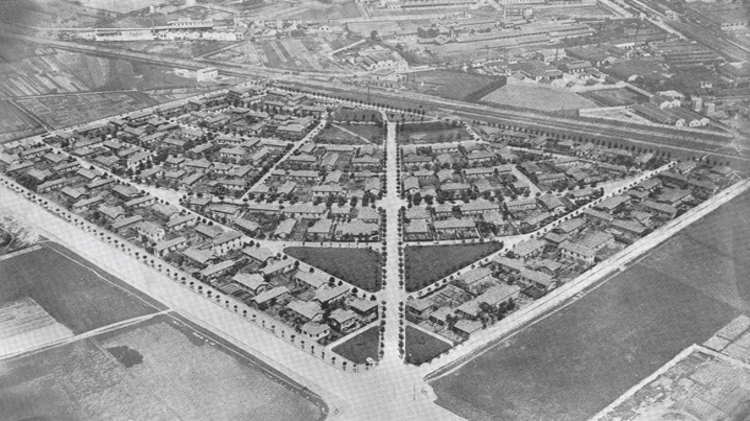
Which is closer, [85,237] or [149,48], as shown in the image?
[85,237]

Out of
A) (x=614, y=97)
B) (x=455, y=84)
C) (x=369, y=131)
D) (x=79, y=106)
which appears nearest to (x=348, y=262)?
(x=369, y=131)

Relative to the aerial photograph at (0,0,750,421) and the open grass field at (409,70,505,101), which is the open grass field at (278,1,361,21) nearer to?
the aerial photograph at (0,0,750,421)

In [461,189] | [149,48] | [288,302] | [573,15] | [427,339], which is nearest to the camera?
[427,339]

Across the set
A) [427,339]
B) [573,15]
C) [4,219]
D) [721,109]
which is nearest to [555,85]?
[721,109]

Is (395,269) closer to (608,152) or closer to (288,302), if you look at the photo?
(288,302)

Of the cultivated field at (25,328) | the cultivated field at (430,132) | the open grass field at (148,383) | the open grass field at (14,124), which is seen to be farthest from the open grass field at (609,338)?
the open grass field at (14,124)

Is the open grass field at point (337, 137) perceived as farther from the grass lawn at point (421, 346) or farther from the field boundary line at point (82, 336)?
the grass lawn at point (421, 346)

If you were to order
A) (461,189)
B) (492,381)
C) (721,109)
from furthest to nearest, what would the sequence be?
(721,109) < (461,189) < (492,381)

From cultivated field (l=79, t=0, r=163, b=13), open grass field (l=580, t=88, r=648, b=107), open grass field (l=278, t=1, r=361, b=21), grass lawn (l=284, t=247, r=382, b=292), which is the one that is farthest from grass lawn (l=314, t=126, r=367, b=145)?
cultivated field (l=79, t=0, r=163, b=13)
